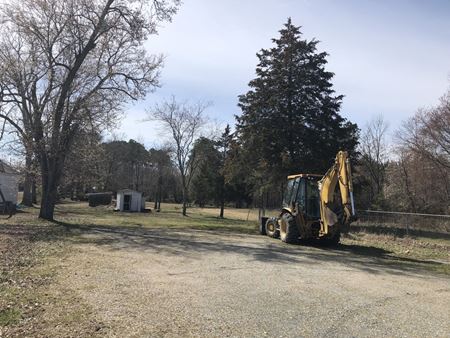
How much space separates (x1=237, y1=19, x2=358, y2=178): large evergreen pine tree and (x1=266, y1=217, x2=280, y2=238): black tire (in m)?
11.7

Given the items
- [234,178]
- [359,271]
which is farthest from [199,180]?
[359,271]

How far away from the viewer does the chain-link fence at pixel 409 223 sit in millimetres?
22328

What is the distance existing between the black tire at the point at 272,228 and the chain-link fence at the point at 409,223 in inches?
191

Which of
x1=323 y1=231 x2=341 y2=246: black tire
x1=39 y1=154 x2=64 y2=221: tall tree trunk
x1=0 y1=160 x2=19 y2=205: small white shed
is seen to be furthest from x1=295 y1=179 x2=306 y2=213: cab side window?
x1=0 y1=160 x2=19 y2=205: small white shed

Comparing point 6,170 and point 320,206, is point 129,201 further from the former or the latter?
point 320,206

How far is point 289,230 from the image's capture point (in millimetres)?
20016

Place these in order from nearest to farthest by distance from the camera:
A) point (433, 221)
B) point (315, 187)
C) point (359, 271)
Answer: point (359, 271) < point (315, 187) < point (433, 221)

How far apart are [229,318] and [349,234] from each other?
18.2m

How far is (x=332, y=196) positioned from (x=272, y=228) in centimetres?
682

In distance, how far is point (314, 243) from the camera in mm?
20875

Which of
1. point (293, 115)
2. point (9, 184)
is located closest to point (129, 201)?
point (9, 184)

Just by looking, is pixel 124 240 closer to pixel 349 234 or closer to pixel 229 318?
pixel 349 234

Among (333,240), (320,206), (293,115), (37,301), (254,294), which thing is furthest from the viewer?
(293,115)

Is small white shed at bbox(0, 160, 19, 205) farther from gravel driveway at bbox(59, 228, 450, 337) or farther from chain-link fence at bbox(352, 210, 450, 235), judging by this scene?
chain-link fence at bbox(352, 210, 450, 235)
